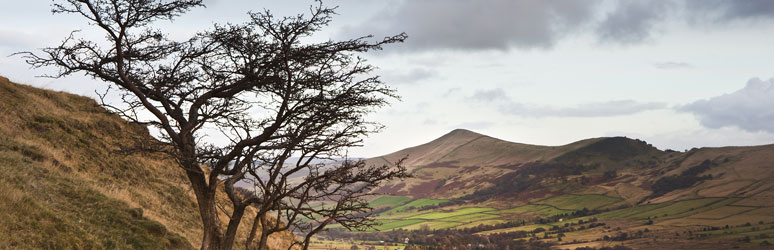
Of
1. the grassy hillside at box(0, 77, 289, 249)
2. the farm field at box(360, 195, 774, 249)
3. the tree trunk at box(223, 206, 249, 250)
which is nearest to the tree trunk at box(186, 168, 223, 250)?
the tree trunk at box(223, 206, 249, 250)

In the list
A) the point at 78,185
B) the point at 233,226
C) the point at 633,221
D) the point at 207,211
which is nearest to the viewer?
the point at 207,211

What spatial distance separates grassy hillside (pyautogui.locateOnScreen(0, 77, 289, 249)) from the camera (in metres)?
14.5

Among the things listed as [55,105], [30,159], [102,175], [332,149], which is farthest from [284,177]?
[55,105]

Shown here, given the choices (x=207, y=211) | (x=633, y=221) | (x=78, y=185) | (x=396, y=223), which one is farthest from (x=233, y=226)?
(x=633, y=221)

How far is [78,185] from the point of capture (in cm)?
1998

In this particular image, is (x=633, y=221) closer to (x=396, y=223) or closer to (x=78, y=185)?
(x=396, y=223)

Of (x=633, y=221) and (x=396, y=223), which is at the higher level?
(x=633, y=221)

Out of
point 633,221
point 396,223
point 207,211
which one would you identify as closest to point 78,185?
point 207,211

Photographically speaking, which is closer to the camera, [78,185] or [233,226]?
[233,226]

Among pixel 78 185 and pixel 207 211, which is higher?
pixel 78 185

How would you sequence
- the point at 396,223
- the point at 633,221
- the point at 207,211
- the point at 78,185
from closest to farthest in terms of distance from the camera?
the point at 207,211
the point at 78,185
the point at 633,221
the point at 396,223

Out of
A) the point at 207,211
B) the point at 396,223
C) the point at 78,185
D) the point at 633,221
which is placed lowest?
the point at 396,223

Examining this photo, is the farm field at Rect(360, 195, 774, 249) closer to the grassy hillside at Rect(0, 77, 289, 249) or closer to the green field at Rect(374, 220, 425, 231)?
the green field at Rect(374, 220, 425, 231)

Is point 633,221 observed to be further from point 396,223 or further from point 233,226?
point 233,226
